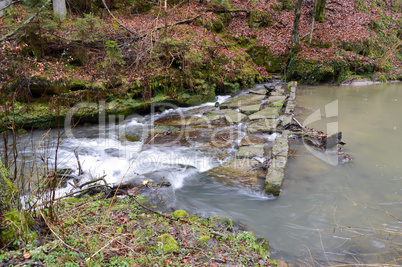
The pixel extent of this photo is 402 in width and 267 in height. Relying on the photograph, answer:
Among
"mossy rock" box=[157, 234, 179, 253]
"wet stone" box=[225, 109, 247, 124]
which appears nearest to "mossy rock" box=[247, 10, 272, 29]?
"wet stone" box=[225, 109, 247, 124]

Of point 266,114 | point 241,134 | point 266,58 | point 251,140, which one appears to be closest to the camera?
point 251,140

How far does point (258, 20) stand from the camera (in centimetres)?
1650

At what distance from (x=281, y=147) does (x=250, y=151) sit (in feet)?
2.65

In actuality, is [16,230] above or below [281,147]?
above

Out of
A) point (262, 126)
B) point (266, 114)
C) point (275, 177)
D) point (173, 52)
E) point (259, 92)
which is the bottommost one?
point (275, 177)

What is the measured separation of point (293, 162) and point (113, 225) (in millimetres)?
4534

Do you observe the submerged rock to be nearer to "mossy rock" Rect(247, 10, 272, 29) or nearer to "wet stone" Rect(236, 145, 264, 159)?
"wet stone" Rect(236, 145, 264, 159)

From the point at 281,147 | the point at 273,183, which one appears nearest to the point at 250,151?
the point at 281,147

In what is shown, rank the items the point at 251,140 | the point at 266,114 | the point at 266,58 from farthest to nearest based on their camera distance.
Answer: the point at 266,58, the point at 266,114, the point at 251,140

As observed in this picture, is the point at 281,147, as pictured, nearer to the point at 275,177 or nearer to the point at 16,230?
the point at 275,177

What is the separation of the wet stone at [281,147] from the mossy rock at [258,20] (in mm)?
11894

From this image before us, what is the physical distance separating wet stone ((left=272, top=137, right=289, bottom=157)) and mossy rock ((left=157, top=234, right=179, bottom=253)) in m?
3.66

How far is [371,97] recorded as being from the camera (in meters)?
11.9

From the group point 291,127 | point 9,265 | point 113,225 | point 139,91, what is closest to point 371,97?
point 291,127
